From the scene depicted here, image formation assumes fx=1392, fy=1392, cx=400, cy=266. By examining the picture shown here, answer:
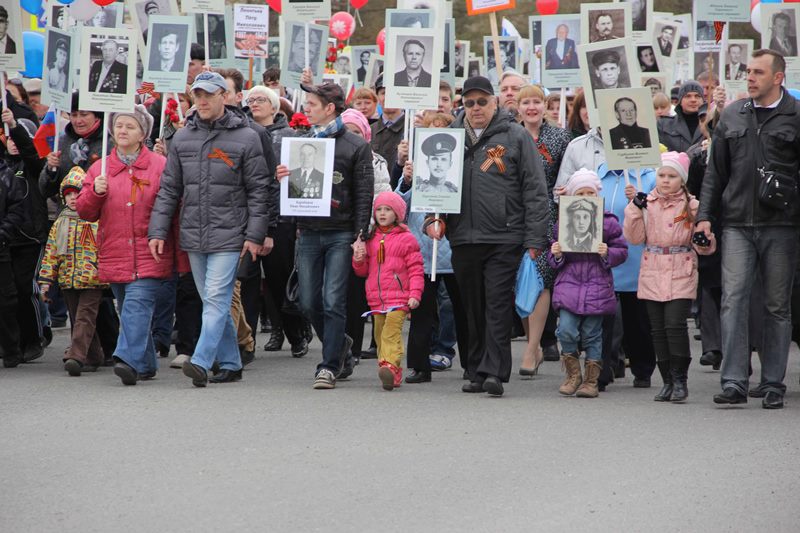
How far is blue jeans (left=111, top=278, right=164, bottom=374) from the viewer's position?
33.0 ft

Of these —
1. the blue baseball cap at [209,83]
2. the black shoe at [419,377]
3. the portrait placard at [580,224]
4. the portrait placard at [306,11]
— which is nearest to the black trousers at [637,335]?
the portrait placard at [580,224]

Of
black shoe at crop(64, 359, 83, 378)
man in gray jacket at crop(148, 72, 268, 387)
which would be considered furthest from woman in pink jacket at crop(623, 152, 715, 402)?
black shoe at crop(64, 359, 83, 378)

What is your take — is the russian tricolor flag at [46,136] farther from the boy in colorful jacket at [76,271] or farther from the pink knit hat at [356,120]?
the pink knit hat at [356,120]

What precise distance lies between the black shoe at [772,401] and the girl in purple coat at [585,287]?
1155mm

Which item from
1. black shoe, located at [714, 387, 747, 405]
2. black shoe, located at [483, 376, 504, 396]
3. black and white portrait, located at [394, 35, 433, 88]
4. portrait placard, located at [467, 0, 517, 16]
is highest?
portrait placard, located at [467, 0, 517, 16]

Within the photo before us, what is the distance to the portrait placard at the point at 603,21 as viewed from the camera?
1165cm

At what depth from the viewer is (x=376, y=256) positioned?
33.1ft

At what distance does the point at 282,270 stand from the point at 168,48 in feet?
6.81

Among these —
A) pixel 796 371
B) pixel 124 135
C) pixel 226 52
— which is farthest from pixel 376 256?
pixel 226 52

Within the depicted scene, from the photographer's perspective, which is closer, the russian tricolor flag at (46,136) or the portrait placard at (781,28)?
the russian tricolor flag at (46,136)

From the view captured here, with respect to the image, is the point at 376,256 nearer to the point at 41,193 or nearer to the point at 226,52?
the point at 41,193

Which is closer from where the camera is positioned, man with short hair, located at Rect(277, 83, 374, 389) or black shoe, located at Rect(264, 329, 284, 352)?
man with short hair, located at Rect(277, 83, 374, 389)

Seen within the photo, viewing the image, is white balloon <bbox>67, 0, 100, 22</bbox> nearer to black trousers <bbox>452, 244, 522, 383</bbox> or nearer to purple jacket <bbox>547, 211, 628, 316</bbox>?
black trousers <bbox>452, 244, 522, 383</bbox>

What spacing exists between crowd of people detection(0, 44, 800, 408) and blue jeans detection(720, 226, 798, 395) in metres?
0.01
